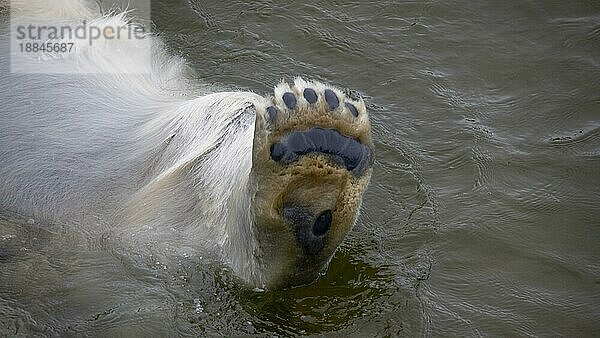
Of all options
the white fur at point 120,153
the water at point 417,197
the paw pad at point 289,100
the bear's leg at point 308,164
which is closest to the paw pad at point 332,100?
the bear's leg at point 308,164

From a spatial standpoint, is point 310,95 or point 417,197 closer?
point 310,95

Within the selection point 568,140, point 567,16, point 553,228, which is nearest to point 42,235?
point 553,228

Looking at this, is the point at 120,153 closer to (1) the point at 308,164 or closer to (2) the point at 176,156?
(2) the point at 176,156

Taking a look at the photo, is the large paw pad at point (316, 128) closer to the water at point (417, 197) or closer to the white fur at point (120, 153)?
the white fur at point (120, 153)

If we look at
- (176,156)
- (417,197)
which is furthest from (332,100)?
(417,197)

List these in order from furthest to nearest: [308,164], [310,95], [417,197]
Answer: [417,197] < [310,95] < [308,164]

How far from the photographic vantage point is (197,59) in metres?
5.68

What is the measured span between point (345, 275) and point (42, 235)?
133cm

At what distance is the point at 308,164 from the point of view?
3320 mm

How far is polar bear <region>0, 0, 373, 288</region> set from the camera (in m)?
3.40

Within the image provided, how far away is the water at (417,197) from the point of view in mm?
3844

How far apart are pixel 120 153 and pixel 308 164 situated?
4.61 ft

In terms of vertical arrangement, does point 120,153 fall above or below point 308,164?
below

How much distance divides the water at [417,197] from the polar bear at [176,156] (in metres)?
0.16
